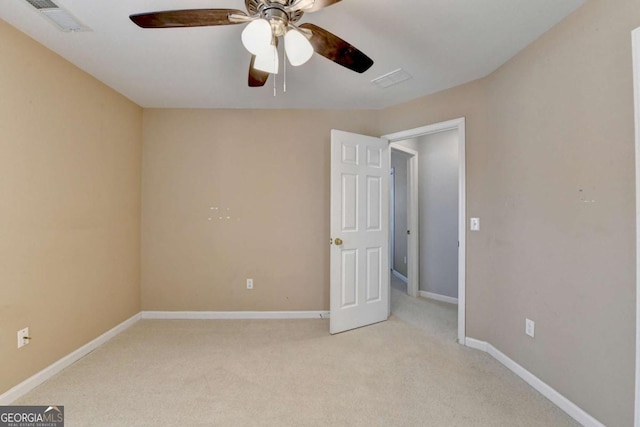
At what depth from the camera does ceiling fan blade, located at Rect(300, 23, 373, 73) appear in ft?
4.51

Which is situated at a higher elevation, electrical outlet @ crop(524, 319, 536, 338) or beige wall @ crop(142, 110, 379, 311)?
beige wall @ crop(142, 110, 379, 311)

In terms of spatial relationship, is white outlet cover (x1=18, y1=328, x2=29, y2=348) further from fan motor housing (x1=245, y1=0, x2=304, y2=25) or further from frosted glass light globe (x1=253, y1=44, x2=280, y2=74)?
fan motor housing (x1=245, y1=0, x2=304, y2=25)

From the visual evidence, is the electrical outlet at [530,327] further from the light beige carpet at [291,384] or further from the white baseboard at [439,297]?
the white baseboard at [439,297]

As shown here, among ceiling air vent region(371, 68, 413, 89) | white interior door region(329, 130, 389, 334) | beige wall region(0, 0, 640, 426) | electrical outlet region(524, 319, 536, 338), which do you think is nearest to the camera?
beige wall region(0, 0, 640, 426)

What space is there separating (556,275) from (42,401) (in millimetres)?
3352

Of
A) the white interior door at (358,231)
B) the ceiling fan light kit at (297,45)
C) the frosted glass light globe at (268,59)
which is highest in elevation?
the ceiling fan light kit at (297,45)

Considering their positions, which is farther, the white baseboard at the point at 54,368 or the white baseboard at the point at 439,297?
the white baseboard at the point at 439,297

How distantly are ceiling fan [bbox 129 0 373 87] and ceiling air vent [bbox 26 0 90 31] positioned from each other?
2.72 feet

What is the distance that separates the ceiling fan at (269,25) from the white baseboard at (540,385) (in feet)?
7.74

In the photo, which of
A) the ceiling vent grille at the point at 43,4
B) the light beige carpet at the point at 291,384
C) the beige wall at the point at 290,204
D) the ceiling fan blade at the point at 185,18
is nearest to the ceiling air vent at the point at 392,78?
the beige wall at the point at 290,204

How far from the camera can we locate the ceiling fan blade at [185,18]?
1224mm

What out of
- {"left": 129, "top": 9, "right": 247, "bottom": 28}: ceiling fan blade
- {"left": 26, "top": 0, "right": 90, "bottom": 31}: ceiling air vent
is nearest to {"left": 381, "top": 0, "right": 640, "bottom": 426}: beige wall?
{"left": 129, "top": 9, "right": 247, "bottom": 28}: ceiling fan blade

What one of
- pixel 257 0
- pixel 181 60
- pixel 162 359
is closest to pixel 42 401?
pixel 162 359

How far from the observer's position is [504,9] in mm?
1595
